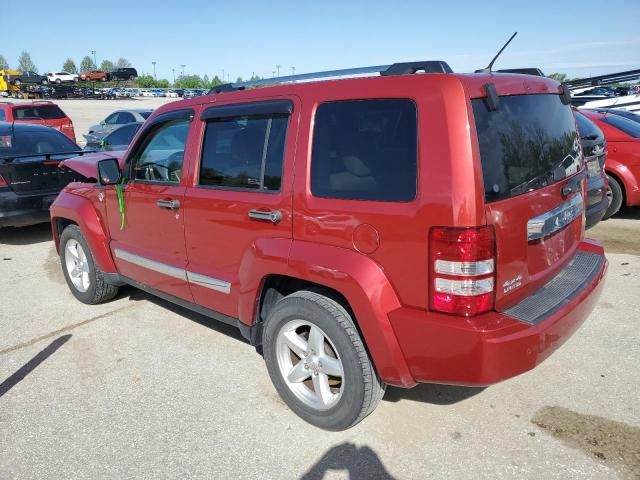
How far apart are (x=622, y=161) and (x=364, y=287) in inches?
251

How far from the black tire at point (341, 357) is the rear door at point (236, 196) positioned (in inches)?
12.1

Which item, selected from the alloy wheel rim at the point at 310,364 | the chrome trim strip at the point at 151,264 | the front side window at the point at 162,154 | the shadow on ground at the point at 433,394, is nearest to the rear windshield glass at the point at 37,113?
the chrome trim strip at the point at 151,264

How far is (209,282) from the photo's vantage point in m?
3.33

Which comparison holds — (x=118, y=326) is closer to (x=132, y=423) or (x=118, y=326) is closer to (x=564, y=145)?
(x=132, y=423)

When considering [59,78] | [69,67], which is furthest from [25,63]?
[59,78]

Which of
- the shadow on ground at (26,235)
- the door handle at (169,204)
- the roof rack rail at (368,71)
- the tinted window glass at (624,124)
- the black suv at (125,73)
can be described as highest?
the black suv at (125,73)

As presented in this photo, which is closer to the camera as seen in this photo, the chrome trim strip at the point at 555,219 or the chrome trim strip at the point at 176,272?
the chrome trim strip at the point at 555,219

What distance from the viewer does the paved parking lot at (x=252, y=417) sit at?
2.54 metres

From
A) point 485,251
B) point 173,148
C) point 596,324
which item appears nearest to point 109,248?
point 173,148

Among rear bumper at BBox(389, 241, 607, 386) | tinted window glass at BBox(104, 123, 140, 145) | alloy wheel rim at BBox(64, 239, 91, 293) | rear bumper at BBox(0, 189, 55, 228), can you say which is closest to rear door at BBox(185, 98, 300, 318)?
rear bumper at BBox(389, 241, 607, 386)

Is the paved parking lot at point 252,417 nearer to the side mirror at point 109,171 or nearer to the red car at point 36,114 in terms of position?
the side mirror at point 109,171

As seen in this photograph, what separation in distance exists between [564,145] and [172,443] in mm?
2772

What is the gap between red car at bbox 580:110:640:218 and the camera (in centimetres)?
701

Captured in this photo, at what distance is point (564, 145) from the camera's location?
2889 millimetres
